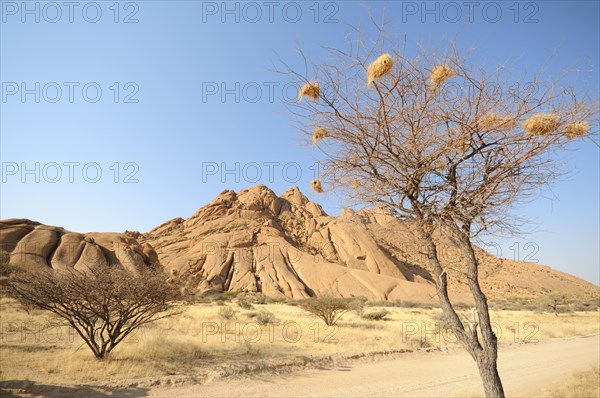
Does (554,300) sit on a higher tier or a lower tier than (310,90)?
lower

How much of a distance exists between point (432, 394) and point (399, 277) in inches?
2190

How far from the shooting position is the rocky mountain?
41.8m

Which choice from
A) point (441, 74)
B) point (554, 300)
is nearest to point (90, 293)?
point (441, 74)

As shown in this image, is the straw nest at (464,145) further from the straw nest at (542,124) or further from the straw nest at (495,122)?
the straw nest at (542,124)

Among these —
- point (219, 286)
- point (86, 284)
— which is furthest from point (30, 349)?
point (219, 286)

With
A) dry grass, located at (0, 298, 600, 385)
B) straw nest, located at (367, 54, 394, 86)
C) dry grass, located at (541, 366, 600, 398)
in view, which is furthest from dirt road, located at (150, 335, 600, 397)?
straw nest, located at (367, 54, 394, 86)

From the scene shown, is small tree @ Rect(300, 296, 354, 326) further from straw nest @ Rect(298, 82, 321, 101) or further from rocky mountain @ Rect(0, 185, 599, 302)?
straw nest @ Rect(298, 82, 321, 101)

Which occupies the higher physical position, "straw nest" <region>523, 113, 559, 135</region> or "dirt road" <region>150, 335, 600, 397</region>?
"straw nest" <region>523, 113, 559, 135</region>

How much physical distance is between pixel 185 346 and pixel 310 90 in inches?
463

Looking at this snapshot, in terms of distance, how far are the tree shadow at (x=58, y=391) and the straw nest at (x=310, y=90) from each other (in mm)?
8000

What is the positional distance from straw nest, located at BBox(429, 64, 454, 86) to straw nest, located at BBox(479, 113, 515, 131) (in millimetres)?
683

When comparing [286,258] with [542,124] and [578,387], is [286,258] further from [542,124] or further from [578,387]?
[542,124]

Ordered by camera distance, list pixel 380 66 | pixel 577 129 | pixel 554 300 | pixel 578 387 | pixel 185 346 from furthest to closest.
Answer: pixel 554 300, pixel 185 346, pixel 578 387, pixel 577 129, pixel 380 66

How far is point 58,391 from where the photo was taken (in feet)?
25.0
